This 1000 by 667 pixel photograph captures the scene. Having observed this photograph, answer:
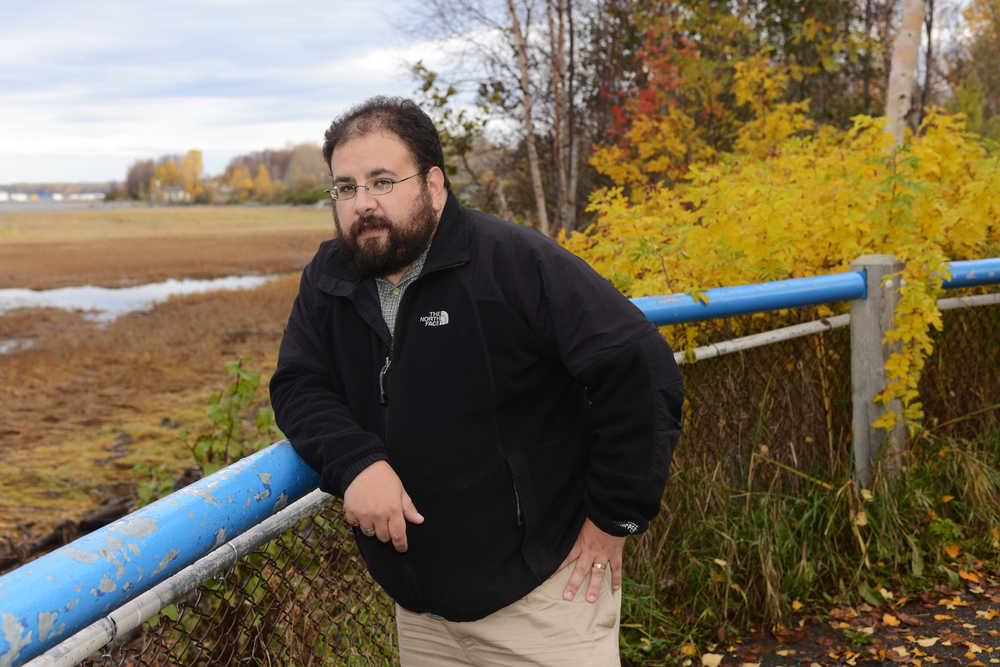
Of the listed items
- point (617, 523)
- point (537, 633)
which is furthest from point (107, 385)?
point (617, 523)

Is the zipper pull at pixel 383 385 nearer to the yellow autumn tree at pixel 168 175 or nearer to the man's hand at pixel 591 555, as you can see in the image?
the man's hand at pixel 591 555

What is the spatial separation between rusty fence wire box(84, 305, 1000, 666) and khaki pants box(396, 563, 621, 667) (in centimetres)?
34

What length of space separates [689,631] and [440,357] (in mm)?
1869

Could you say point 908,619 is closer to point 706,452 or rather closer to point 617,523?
point 706,452

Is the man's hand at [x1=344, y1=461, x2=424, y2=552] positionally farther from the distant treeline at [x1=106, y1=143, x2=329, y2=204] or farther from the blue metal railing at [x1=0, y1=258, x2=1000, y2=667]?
the distant treeline at [x1=106, y1=143, x2=329, y2=204]

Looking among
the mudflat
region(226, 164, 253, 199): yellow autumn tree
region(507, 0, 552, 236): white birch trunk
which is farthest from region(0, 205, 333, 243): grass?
region(226, 164, 253, 199): yellow autumn tree

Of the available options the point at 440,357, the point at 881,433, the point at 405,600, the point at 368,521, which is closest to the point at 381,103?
the point at 440,357

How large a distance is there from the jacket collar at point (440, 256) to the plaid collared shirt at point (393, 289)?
0.04 m

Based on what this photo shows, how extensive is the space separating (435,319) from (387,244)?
19cm

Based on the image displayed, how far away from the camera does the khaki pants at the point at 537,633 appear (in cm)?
196

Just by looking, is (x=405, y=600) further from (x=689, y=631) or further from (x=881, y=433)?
(x=881, y=433)

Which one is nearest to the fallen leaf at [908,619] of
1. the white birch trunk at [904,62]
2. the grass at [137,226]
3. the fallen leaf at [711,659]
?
the fallen leaf at [711,659]

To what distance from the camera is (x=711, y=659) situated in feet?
10.2

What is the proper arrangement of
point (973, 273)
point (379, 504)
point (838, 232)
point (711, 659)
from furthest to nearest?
point (838, 232)
point (973, 273)
point (711, 659)
point (379, 504)
